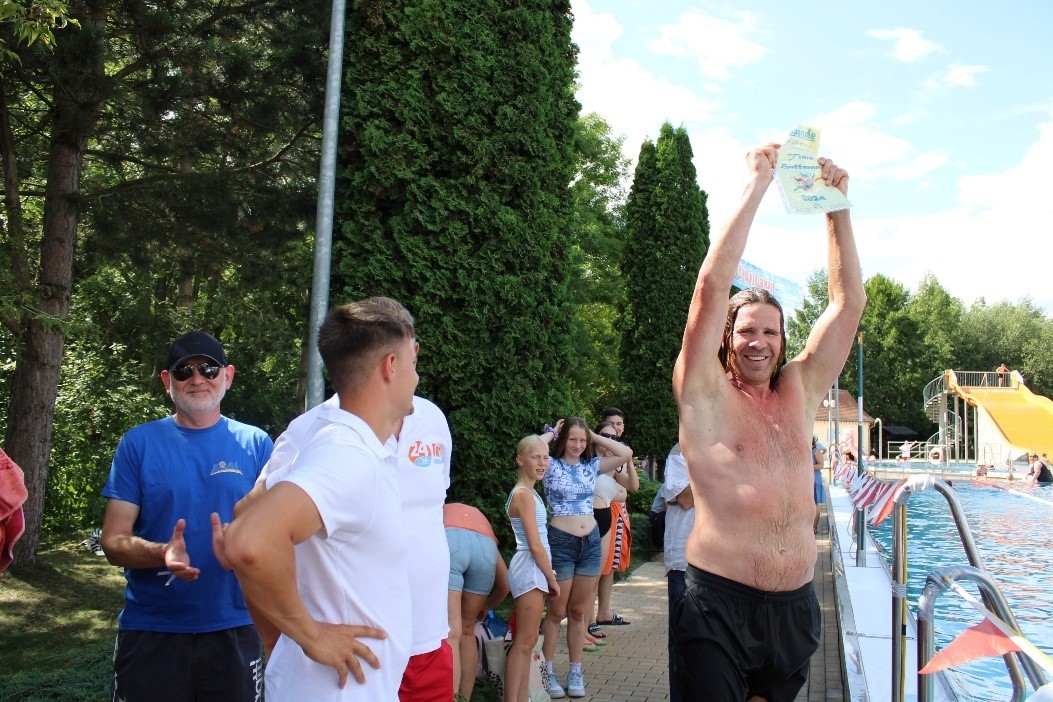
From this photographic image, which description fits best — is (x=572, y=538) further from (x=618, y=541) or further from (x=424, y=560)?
(x=424, y=560)

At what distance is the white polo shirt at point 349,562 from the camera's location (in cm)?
200

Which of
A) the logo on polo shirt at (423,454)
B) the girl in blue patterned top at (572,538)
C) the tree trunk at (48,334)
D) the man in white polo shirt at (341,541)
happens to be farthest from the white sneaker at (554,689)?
the tree trunk at (48,334)

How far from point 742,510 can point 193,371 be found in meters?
2.28

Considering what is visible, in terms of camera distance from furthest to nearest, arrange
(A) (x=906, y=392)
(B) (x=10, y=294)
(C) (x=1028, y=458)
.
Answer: (A) (x=906, y=392), (C) (x=1028, y=458), (B) (x=10, y=294)

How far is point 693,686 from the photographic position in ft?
10.1

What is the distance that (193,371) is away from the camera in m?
3.60

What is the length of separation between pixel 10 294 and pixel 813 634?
24.7 ft

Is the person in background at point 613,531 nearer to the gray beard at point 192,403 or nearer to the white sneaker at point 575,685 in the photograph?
the white sneaker at point 575,685

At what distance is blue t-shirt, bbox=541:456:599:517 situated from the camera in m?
6.52

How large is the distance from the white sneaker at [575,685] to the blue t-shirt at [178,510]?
11.4 ft

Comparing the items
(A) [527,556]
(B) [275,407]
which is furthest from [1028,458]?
(A) [527,556]

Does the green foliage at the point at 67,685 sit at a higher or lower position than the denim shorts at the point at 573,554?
lower

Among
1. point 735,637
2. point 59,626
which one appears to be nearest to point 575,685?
point 735,637

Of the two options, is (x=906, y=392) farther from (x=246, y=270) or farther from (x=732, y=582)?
(x=732, y=582)
